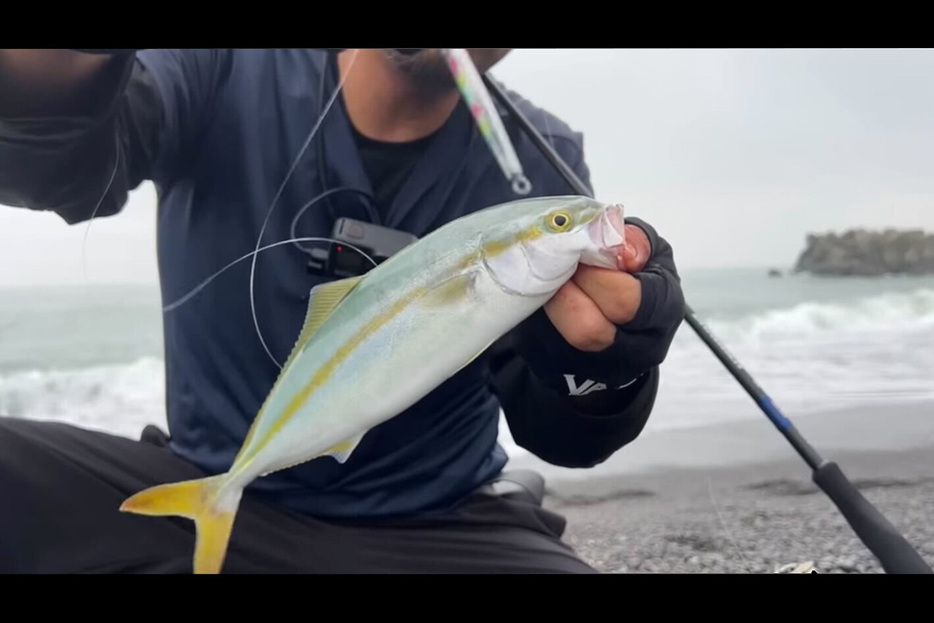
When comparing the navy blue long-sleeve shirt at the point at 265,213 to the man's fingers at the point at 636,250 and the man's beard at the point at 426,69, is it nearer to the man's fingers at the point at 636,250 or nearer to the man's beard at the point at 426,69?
the man's beard at the point at 426,69

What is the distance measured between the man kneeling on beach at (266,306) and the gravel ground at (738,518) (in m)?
0.15

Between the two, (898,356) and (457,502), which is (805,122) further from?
(457,502)

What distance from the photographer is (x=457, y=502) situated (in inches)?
56.0

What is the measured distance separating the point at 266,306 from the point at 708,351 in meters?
0.72

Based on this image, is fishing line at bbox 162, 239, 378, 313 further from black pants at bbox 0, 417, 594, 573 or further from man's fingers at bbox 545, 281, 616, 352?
man's fingers at bbox 545, 281, 616, 352

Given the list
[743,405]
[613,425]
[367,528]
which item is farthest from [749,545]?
[367,528]

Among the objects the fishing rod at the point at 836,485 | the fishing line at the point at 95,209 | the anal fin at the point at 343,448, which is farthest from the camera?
the fishing rod at the point at 836,485

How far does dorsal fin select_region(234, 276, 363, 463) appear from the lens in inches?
46.0

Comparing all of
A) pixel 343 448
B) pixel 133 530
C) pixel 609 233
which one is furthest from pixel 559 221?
pixel 133 530

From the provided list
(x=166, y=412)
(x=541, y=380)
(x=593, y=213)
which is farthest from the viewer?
(x=166, y=412)

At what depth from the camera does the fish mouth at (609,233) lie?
3.34 ft

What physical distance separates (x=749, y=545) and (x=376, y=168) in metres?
0.89

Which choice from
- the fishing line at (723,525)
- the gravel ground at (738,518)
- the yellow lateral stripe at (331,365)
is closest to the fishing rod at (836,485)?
the gravel ground at (738,518)

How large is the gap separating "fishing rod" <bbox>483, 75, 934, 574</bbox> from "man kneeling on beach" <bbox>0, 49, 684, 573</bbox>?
24 mm
